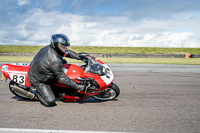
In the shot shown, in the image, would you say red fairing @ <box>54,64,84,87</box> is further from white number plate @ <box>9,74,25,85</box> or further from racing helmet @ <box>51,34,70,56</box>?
white number plate @ <box>9,74,25,85</box>

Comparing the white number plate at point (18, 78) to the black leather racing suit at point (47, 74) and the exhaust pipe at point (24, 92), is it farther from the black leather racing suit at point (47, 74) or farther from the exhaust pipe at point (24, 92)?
the black leather racing suit at point (47, 74)

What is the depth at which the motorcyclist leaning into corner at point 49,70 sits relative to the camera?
4.39m

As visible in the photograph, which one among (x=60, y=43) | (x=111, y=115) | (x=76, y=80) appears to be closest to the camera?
(x=111, y=115)

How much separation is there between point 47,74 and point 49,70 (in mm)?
107

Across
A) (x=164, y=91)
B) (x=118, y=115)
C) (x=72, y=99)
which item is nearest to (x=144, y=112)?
(x=118, y=115)

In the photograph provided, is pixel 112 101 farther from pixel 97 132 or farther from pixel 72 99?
pixel 97 132

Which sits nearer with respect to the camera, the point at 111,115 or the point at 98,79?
the point at 111,115

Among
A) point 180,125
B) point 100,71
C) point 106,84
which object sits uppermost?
point 100,71

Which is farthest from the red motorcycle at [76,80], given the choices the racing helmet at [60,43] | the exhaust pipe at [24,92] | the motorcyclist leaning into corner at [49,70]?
the racing helmet at [60,43]

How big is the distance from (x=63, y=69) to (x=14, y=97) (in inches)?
69.7

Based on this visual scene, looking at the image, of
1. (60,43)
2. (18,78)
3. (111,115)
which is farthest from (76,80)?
(18,78)

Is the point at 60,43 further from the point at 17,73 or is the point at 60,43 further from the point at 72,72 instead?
the point at 17,73

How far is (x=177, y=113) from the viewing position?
418 cm

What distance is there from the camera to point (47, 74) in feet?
14.9
